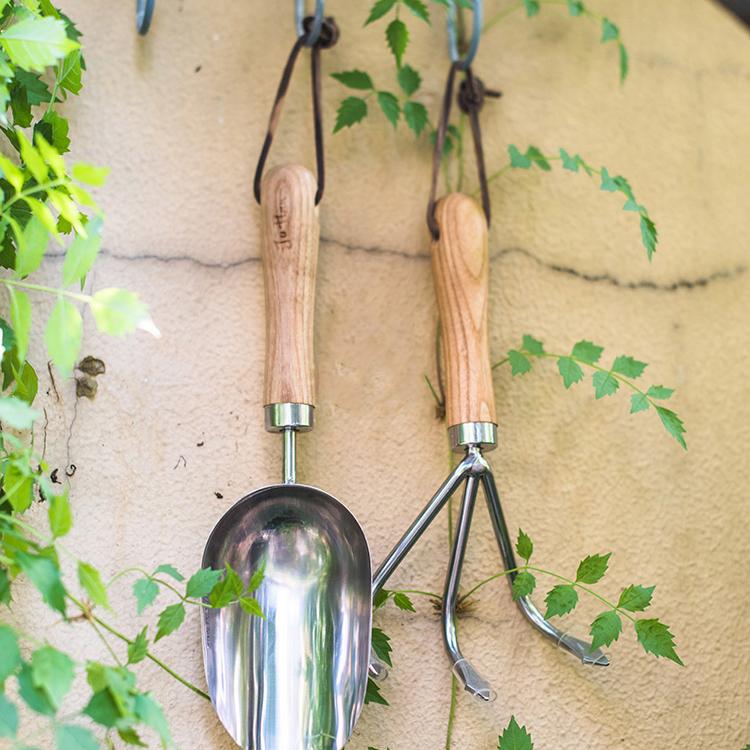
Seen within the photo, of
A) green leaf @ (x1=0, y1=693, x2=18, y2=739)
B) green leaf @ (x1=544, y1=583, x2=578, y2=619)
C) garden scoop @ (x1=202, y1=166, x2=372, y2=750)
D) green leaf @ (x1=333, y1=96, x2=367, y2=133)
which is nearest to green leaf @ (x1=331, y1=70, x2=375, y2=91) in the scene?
green leaf @ (x1=333, y1=96, x2=367, y2=133)

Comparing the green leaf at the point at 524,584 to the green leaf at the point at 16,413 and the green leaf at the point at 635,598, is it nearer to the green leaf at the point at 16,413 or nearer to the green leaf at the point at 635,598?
the green leaf at the point at 635,598

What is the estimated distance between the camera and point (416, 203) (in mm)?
815

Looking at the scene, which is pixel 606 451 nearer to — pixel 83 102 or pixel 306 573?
pixel 306 573

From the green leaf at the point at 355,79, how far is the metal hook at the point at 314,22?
38mm

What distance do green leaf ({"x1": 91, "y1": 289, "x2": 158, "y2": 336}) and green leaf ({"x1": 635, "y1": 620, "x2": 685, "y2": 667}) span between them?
423 millimetres

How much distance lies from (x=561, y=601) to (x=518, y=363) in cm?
20

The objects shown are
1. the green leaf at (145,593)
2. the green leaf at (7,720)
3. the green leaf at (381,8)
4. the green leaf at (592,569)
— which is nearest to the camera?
the green leaf at (7,720)

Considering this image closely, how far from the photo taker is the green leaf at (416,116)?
801 mm

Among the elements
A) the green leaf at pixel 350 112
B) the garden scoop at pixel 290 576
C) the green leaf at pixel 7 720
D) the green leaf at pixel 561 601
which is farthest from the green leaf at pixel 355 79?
the green leaf at pixel 7 720

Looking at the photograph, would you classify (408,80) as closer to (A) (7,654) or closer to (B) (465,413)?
(B) (465,413)

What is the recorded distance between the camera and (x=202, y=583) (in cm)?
58

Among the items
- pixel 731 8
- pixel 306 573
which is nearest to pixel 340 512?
pixel 306 573

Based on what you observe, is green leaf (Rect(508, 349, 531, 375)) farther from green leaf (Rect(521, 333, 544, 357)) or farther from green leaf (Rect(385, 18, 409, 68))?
green leaf (Rect(385, 18, 409, 68))

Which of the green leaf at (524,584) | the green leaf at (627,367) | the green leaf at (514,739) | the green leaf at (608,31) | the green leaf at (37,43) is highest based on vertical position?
the green leaf at (608,31)
